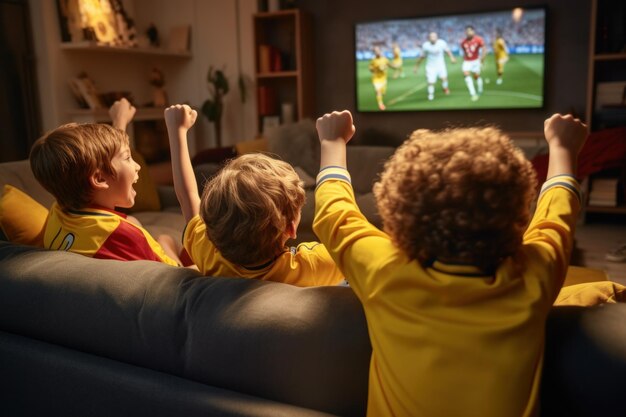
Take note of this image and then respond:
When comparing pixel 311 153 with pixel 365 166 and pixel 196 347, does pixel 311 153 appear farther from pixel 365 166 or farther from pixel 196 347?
pixel 196 347

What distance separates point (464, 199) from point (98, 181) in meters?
1.03

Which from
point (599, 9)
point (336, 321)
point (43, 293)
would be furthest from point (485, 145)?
point (599, 9)

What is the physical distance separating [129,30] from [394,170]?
4935 mm

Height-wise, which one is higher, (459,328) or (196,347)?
(459,328)

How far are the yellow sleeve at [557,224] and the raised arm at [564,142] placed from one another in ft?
0.07

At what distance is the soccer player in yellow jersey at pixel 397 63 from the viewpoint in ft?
17.0

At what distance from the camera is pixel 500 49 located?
15.8ft

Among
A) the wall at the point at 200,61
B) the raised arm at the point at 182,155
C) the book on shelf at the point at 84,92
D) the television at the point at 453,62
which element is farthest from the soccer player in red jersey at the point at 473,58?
the raised arm at the point at 182,155

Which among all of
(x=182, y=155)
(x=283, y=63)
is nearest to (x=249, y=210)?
(x=182, y=155)

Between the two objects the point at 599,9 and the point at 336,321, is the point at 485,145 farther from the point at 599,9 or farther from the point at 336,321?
the point at 599,9

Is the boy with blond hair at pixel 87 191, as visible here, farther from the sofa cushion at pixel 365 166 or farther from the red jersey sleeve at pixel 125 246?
the sofa cushion at pixel 365 166

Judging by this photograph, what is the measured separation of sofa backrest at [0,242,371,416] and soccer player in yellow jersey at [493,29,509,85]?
4.38 metres

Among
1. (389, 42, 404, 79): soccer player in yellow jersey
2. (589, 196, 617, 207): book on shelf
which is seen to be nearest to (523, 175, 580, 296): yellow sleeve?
(589, 196, 617, 207): book on shelf

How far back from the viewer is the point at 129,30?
17.0ft
